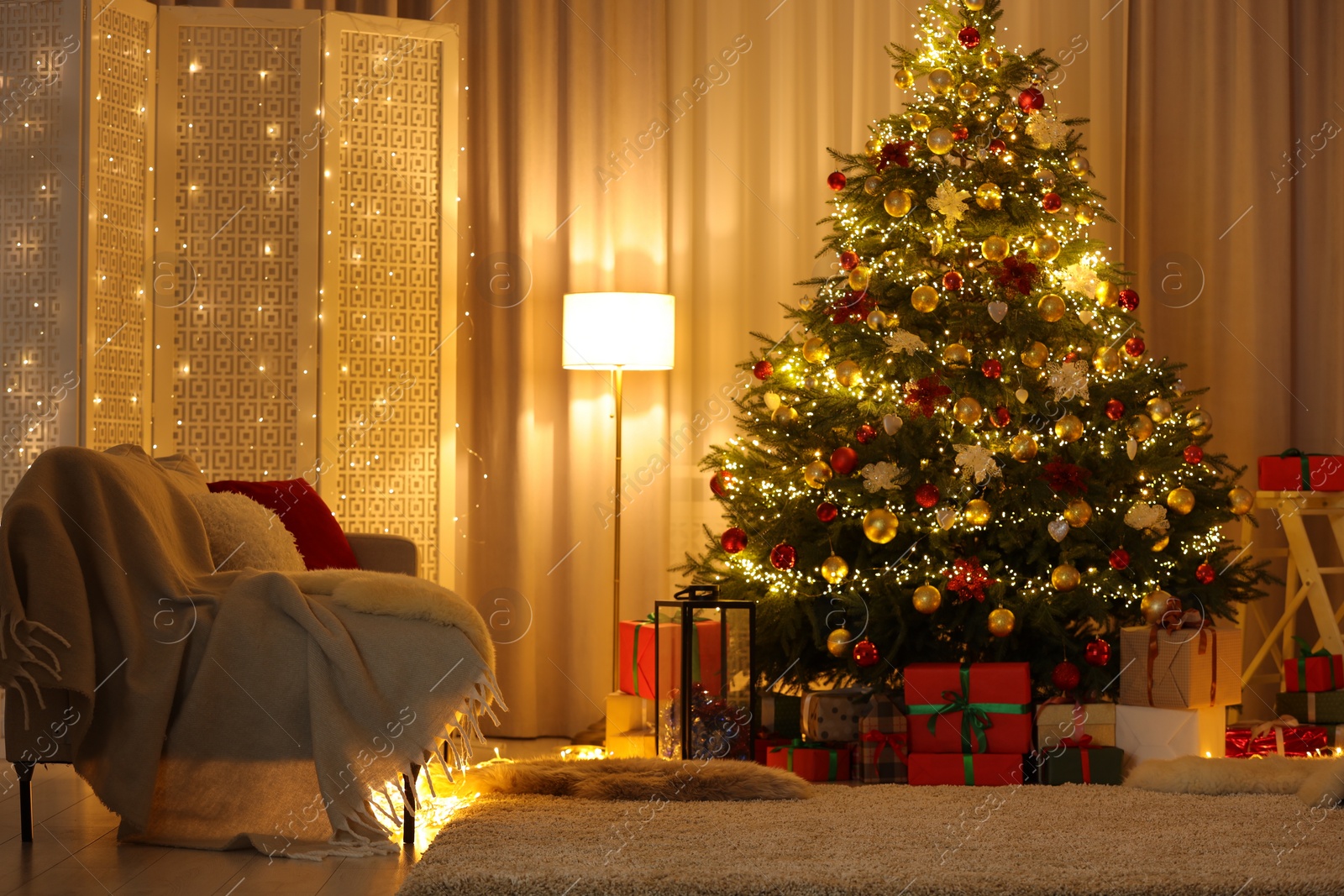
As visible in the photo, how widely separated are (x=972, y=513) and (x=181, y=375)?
8.76 feet

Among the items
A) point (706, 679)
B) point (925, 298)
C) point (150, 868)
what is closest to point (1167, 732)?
point (706, 679)

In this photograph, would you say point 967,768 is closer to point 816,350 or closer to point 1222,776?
point 1222,776

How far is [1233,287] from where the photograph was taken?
479cm

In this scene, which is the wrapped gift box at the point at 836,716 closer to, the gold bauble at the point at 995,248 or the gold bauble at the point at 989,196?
the gold bauble at the point at 995,248

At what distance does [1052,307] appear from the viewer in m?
3.70

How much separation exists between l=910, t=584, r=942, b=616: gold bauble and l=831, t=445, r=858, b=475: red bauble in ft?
1.31

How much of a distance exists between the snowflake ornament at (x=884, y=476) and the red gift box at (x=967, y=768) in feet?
2.48

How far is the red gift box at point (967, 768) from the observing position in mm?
3436

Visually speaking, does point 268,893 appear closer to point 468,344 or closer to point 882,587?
point 882,587

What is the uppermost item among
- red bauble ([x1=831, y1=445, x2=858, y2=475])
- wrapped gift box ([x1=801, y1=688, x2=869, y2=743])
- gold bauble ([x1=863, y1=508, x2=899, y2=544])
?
red bauble ([x1=831, y1=445, x2=858, y2=475])

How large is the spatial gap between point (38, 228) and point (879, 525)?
2781mm

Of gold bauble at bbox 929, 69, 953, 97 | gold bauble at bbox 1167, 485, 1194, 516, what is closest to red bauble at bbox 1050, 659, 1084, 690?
gold bauble at bbox 1167, 485, 1194, 516

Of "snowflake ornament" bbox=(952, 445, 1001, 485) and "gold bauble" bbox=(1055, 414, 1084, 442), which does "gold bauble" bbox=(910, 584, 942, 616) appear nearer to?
"snowflake ornament" bbox=(952, 445, 1001, 485)

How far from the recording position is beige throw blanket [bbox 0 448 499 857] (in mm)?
2736
